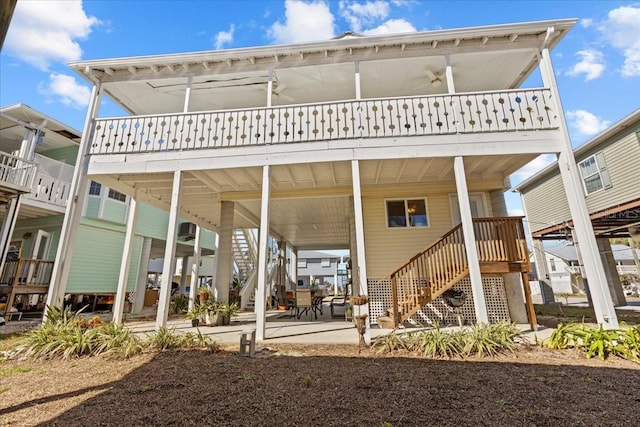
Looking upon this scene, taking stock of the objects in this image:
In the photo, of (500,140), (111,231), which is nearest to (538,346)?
(500,140)

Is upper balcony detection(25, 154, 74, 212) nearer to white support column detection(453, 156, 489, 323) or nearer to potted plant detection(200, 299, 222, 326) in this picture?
potted plant detection(200, 299, 222, 326)

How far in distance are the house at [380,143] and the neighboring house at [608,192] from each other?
4.70m

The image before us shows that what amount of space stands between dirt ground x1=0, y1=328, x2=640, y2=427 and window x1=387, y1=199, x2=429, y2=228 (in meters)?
4.72

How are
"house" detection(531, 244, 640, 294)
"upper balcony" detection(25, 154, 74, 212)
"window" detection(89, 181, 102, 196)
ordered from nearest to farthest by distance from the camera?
"upper balcony" detection(25, 154, 74, 212)
"window" detection(89, 181, 102, 196)
"house" detection(531, 244, 640, 294)

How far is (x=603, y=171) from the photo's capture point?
1307cm

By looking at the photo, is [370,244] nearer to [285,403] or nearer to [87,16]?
[285,403]

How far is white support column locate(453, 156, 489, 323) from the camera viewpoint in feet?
19.8

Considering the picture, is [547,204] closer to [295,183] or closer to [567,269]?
[295,183]

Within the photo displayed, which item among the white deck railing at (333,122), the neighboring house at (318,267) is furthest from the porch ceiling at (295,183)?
the neighboring house at (318,267)

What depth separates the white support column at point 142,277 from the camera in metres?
13.1

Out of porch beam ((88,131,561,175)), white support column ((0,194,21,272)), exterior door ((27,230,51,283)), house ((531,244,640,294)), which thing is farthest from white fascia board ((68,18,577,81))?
house ((531,244,640,294))

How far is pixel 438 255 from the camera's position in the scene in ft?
24.1

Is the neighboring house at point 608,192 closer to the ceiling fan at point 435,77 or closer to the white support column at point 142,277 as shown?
the ceiling fan at point 435,77

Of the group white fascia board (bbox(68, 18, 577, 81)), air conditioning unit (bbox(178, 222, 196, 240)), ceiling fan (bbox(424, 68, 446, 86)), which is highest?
ceiling fan (bbox(424, 68, 446, 86))
